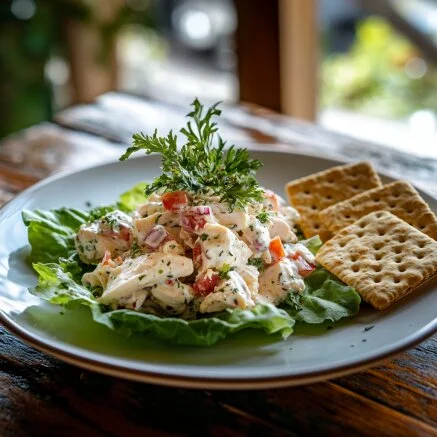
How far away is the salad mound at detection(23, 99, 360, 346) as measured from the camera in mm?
1513

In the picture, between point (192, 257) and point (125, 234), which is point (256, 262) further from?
point (125, 234)

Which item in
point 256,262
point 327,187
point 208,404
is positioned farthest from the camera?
point 327,187

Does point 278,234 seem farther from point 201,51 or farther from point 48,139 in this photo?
point 201,51

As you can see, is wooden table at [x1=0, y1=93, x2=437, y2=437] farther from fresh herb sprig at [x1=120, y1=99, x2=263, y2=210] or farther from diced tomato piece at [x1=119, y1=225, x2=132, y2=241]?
fresh herb sprig at [x1=120, y1=99, x2=263, y2=210]

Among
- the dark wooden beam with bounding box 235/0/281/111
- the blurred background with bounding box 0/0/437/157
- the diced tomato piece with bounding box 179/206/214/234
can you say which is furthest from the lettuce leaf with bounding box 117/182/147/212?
the dark wooden beam with bounding box 235/0/281/111

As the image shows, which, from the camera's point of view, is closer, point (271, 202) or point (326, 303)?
point (326, 303)

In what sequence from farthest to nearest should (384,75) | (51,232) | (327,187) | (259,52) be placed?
(384,75) < (259,52) < (327,187) < (51,232)

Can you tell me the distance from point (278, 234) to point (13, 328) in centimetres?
66

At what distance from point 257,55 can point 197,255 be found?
2432mm

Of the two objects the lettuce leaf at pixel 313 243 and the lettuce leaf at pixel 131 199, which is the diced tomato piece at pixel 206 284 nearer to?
the lettuce leaf at pixel 313 243

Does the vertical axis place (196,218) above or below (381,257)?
above

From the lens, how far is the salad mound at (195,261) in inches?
59.6

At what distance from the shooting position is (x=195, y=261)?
163cm

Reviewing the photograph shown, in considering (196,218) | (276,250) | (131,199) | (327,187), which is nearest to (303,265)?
(276,250)
